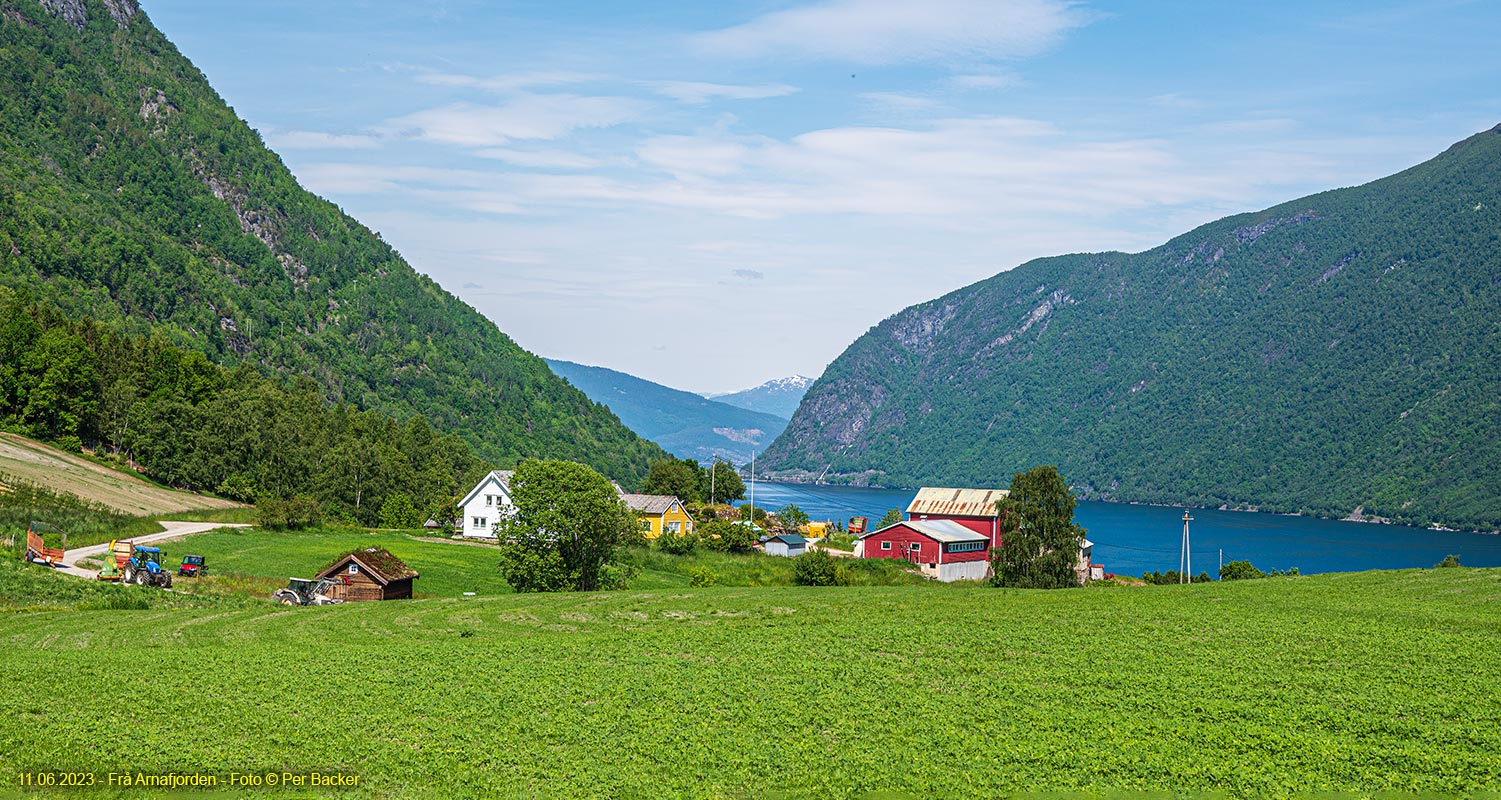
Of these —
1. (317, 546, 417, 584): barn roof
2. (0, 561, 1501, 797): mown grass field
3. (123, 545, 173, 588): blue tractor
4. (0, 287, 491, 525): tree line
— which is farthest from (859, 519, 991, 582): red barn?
(123, 545, 173, 588): blue tractor

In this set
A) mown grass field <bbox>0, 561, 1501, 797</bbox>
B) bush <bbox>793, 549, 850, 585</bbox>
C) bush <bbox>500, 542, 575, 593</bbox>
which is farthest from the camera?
bush <bbox>793, 549, 850, 585</bbox>

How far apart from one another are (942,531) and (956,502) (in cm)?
1186

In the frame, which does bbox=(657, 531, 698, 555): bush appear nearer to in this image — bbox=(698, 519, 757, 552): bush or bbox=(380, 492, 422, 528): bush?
bbox=(698, 519, 757, 552): bush

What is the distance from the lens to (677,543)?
9175 centimetres

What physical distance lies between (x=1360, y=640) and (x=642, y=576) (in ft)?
146

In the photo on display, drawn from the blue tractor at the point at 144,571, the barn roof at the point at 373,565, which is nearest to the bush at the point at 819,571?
the barn roof at the point at 373,565

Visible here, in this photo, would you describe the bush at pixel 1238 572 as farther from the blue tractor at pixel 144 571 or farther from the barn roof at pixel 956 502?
the blue tractor at pixel 144 571

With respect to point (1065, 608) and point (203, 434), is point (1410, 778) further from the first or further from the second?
point (203, 434)

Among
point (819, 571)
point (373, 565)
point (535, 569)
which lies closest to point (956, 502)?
point (819, 571)

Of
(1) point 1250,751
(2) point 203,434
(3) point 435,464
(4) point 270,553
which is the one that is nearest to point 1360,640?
(1) point 1250,751

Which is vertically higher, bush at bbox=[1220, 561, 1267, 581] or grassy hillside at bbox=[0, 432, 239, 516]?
grassy hillside at bbox=[0, 432, 239, 516]

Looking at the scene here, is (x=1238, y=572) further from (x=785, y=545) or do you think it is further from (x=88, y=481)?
(x=88, y=481)

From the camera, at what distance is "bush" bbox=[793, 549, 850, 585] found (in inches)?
2616

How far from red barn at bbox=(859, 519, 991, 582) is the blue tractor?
2240 inches
